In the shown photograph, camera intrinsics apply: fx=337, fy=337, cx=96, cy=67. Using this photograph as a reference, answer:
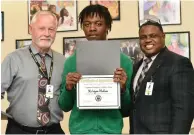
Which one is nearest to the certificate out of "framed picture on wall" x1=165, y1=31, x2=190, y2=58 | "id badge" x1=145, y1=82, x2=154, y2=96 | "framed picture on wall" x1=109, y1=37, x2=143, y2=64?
"id badge" x1=145, y1=82, x2=154, y2=96

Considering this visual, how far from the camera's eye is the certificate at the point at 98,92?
7.41ft

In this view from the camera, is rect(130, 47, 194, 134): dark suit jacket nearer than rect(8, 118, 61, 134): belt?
Yes

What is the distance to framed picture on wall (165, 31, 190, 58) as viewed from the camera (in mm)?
4633

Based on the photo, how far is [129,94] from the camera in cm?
240

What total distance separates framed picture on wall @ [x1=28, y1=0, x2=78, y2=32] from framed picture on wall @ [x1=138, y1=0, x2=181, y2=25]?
954 mm

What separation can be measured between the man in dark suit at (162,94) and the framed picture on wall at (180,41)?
2.17 m

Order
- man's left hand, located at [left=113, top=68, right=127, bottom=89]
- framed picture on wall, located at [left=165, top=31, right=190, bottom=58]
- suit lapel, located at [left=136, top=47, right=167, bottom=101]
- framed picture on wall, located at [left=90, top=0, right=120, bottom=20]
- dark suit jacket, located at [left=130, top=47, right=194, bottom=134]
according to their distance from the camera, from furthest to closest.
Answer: framed picture on wall, located at [left=90, top=0, right=120, bottom=20] < framed picture on wall, located at [left=165, top=31, right=190, bottom=58] < suit lapel, located at [left=136, top=47, right=167, bottom=101] < dark suit jacket, located at [left=130, top=47, right=194, bottom=134] < man's left hand, located at [left=113, top=68, right=127, bottom=89]

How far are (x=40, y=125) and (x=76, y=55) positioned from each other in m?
0.75

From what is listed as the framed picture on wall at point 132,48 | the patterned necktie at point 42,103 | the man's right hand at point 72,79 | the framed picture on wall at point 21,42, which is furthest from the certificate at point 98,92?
the framed picture on wall at point 21,42

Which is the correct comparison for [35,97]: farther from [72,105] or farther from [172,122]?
[172,122]

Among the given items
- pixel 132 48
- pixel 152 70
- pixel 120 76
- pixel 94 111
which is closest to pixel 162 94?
pixel 152 70

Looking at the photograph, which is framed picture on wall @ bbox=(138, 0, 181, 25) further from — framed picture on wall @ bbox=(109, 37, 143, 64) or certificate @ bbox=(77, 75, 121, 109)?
certificate @ bbox=(77, 75, 121, 109)

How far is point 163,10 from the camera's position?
4.73 metres

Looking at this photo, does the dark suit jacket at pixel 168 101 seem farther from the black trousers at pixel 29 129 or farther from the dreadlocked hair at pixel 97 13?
the black trousers at pixel 29 129
